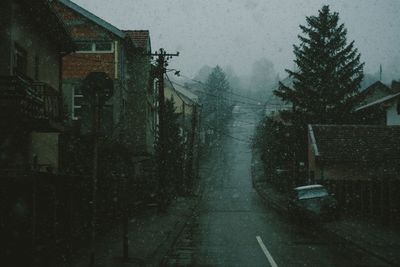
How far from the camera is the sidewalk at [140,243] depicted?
516 inches

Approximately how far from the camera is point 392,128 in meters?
39.6

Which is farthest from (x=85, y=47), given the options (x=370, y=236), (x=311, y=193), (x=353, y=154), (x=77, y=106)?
(x=370, y=236)

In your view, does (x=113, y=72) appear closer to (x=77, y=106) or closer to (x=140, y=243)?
(x=77, y=106)

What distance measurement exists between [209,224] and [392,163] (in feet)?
52.3

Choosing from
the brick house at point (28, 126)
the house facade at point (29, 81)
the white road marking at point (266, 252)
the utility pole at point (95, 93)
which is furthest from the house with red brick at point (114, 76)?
the utility pole at point (95, 93)

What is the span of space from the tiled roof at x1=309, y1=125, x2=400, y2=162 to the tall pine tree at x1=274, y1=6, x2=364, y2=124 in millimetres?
8263

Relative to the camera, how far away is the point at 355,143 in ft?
125

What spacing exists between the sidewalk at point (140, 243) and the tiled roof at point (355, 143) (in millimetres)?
13829

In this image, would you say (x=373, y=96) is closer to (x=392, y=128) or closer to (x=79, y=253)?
(x=392, y=128)

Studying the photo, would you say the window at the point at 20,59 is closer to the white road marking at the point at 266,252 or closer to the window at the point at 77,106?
the white road marking at the point at 266,252

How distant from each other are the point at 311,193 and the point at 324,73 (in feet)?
71.1

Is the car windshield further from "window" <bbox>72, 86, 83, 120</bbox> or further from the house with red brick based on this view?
"window" <bbox>72, 86, 83, 120</bbox>

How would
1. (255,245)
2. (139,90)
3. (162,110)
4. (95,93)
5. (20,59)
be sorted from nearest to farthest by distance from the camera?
(95,93), (255,245), (20,59), (162,110), (139,90)

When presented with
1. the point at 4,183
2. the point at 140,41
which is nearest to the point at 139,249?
the point at 4,183
